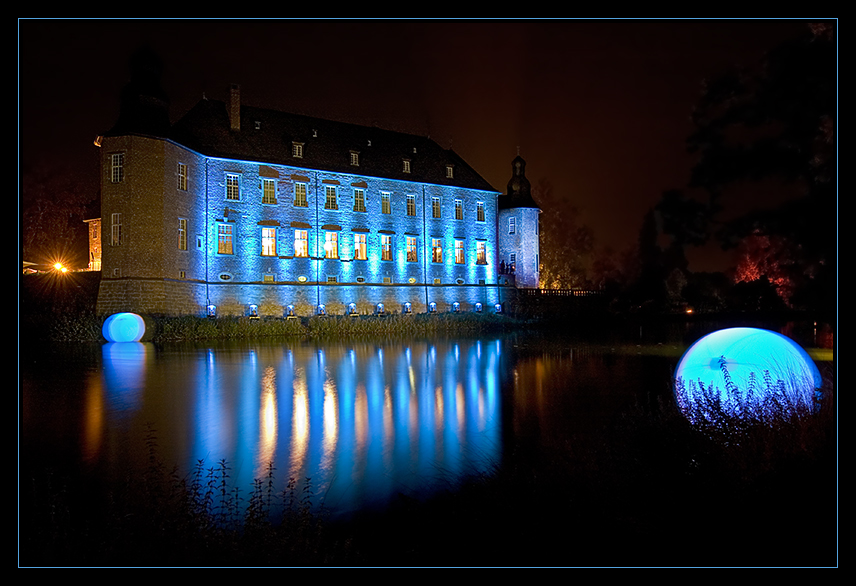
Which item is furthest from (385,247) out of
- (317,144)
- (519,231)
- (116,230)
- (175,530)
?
(175,530)

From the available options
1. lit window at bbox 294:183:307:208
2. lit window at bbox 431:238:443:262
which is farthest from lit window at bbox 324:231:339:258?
lit window at bbox 431:238:443:262

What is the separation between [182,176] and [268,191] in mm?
6733

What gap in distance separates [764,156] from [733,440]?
11.2 feet

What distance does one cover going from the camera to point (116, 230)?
35375 millimetres

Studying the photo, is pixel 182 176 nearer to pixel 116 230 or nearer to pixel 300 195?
pixel 116 230

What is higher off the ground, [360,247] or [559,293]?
[360,247]

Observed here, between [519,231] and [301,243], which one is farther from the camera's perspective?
[519,231]

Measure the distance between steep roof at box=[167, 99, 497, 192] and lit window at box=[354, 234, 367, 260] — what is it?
531 cm

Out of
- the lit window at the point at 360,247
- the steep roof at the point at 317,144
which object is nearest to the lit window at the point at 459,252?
the steep roof at the point at 317,144

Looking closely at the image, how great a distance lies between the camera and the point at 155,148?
117 ft

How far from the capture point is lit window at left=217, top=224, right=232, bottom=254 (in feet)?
134

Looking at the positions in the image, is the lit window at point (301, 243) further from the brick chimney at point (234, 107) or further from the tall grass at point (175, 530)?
the tall grass at point (175, 530)

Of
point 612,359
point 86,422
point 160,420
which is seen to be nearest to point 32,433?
point 86,422

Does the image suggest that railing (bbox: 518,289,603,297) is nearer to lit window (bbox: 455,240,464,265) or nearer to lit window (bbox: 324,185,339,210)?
lit window (bbox: 455,240,464,265)
